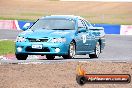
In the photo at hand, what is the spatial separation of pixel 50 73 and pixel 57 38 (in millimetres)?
4417

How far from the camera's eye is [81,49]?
758 inches

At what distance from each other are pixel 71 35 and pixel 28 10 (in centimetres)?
7592

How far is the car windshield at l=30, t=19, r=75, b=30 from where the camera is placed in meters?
18.6

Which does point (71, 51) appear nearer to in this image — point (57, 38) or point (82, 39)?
point (57, 38)

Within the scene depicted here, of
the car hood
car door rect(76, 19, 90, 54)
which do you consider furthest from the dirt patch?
car door rect(76, 19, 90, 54)

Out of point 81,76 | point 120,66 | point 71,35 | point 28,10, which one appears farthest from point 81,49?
point 28,10

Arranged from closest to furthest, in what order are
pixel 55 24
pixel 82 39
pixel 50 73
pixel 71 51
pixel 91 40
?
pixel 50 73 → pixel 71 51 → pixel 55 24 → pixel 82 39 → pixel 91 40

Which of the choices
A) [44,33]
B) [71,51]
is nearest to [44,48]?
[44,33]

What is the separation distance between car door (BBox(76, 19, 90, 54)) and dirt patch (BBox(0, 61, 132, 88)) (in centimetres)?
292

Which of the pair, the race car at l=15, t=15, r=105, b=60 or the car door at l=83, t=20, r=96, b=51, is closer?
the race car at l=15, t=15, r=105, b=60

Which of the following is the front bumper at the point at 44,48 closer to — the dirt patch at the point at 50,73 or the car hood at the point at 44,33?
the car hood at the point at 44,33

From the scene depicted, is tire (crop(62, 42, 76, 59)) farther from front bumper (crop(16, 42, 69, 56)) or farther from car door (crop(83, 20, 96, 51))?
car door (crop(83, 20, 96, 51))

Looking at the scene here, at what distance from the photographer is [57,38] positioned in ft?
58.0

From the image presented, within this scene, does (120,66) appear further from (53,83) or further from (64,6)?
(64,6)
